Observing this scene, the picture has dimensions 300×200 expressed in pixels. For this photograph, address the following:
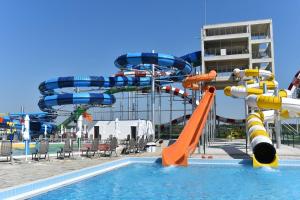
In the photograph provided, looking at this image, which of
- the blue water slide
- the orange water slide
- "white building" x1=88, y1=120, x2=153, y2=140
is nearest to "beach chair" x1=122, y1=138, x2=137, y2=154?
the orange water slide

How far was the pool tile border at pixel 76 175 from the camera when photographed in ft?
20.9

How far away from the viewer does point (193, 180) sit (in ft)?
30.5

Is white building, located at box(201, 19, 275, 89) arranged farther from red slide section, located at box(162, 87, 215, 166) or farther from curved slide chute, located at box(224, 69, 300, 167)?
red slide section, located at box(162, 87, 215, 166)

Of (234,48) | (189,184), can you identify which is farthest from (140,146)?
(234,48)

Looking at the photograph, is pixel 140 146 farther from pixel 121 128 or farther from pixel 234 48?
pixel 234 48

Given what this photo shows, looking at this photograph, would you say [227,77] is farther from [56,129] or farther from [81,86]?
[56,129]

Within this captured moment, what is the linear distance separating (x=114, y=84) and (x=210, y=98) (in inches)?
509

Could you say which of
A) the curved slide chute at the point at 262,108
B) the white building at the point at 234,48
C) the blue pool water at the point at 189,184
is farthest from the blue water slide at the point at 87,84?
the blue pool water at the point at 189,184

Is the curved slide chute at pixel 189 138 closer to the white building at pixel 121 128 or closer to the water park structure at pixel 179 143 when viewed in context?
the water park structure at pixel 179 143

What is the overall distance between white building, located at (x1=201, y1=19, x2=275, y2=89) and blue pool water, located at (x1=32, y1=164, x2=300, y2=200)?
701 inches

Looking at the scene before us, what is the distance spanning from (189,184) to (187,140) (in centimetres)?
485

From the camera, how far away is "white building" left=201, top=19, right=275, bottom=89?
2917 centimetres

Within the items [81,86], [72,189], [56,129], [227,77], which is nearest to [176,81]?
[227,77]

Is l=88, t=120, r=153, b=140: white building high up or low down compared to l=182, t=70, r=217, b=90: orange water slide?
down
